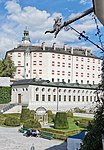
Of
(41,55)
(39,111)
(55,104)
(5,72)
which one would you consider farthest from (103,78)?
(41,55)

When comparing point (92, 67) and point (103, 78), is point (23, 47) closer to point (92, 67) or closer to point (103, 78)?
point (92, 67)

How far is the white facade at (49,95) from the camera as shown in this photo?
164 ft

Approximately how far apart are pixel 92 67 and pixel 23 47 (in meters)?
19.2

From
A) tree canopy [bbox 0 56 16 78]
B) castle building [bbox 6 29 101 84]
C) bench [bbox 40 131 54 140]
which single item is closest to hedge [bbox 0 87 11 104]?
tree canopy [bbox 0 56 16 78]

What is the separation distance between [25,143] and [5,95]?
28.4 m

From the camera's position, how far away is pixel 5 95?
168 ft

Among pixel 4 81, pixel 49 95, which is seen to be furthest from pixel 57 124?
pixel 4 81

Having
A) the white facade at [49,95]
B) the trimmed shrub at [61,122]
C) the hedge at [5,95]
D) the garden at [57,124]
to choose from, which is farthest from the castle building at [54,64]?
the trimmed shrub at [61,122]

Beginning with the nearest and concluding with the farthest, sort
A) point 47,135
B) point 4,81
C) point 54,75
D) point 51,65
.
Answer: point 47,135 < point 4,81 < point 51,65 < point 54,75

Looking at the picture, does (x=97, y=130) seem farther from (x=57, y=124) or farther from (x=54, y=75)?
(x=54, y=75)

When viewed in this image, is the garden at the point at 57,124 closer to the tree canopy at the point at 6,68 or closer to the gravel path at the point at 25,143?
the gravel path at the point at 25,143

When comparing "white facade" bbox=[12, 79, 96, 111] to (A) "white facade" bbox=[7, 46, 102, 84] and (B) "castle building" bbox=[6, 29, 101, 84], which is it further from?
(B) "castle building" bbox=[6, 29, 101, 84]

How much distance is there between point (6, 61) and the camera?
6219 cm

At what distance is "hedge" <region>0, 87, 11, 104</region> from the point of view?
5088cm
